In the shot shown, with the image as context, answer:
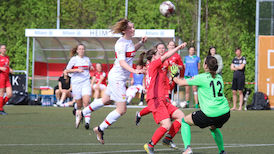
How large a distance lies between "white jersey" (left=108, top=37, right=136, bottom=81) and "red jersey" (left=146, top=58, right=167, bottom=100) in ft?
2.26

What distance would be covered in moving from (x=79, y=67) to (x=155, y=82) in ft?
18.4

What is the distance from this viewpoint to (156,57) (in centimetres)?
1020

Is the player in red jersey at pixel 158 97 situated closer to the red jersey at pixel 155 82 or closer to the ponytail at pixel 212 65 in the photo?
the red jersey at pixel 155 82

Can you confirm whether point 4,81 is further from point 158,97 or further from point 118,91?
point 158,97

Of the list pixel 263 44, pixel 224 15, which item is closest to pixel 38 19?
pixel 224 15

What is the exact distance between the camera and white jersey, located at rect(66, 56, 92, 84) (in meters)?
14.8

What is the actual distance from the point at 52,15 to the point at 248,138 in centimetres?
3334

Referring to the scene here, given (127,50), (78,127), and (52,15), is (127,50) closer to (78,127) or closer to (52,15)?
(78,127)

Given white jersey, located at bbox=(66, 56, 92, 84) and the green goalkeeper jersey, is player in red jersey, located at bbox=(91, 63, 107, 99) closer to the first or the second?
white jersey, located at bbox=(66, 56, 92, 84)

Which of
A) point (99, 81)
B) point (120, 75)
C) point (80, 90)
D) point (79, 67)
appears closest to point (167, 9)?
point (99, 81)

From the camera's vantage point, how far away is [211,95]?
844cm

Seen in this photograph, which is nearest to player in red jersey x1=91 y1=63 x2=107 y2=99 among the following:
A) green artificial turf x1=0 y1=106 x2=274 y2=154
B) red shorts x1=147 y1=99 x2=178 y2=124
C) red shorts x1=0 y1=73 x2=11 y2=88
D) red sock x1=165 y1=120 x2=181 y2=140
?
red shorts x1=0 y1=73 x2=11 y2=88

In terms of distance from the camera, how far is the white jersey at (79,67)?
14.8 m

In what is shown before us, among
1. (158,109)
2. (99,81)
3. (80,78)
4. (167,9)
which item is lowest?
(158,109)
